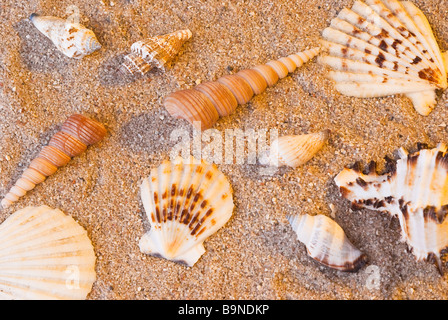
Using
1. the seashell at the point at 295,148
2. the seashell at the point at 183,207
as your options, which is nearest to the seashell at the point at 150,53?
the seashell at the point at 183,207

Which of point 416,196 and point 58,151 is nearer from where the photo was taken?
point 416,196

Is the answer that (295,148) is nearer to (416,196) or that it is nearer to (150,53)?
(416,196)

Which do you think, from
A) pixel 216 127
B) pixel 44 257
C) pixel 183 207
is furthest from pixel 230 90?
pixel 44 257

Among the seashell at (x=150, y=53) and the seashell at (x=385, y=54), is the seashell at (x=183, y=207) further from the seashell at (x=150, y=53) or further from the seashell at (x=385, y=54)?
the seashell at (x=385, y=54)

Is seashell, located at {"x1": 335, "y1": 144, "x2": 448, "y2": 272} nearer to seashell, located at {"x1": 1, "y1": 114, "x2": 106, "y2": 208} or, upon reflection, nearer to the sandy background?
the sandy background

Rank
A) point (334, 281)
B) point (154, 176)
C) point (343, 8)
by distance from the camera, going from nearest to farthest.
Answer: point (334, 281)
point (154, 176)
point (343, 8)

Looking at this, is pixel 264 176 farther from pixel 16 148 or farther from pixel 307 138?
pixel 16 148
